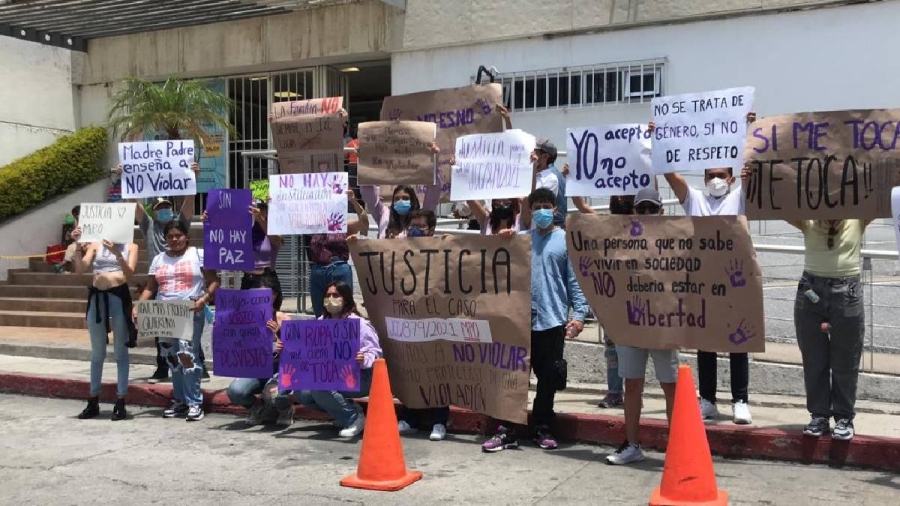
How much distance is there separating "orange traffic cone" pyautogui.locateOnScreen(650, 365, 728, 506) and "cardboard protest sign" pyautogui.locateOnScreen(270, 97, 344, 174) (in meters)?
4.04

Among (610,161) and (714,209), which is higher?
(610,161)

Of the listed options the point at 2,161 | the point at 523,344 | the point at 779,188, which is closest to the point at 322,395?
the point at 523,344

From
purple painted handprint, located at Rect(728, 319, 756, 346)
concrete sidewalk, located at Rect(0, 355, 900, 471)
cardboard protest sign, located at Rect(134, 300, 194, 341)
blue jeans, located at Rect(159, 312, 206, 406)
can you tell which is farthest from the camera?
blue jeans, located at Rect(159, 312, 206, 406)

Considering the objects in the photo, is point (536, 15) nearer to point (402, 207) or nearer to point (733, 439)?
point (402, 207)

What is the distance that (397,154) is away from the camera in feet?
24.4

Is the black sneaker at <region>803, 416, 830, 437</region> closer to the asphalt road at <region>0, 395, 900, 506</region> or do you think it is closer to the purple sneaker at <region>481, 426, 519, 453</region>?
the asphalt road at <region>0, 395, 900, 506</region>

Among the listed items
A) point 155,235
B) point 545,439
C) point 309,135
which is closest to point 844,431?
point 545,439

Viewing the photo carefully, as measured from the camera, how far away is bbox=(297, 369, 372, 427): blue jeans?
7023 mm

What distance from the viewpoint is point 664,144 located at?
241 inches

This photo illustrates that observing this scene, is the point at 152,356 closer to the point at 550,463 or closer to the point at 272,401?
the point at 272,401

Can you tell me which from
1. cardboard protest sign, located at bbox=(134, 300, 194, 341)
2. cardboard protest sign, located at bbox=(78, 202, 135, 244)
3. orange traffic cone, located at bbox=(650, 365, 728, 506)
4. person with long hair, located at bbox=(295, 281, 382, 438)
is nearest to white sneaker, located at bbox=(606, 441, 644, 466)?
orange traffic cone, located at bbox=(650, 365, 728, 506)

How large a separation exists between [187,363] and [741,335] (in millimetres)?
4784

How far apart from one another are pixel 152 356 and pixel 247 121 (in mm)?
8906

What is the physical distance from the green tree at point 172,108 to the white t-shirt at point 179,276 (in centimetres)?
921
